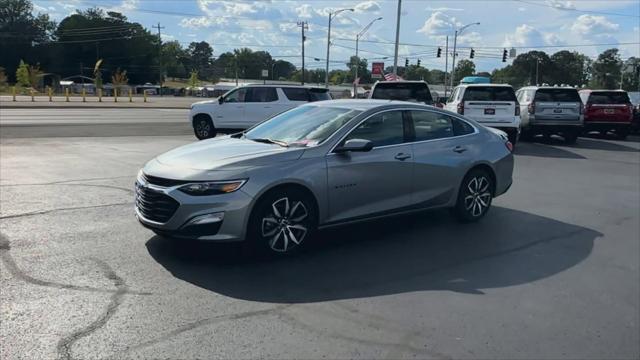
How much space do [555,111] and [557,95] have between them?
1.93 feet

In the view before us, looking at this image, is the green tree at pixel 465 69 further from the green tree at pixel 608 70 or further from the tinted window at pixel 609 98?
the tinted window at pixel 609 98

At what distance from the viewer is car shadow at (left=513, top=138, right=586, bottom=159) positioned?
1560cm

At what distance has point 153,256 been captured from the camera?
5582mm

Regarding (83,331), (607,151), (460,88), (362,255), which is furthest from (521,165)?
(83,331)

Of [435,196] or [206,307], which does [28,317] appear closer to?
[206,307]

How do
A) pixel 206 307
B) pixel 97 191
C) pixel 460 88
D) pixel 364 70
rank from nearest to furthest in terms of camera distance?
pixel 206 307, pixel 97 191, pixel 460 88, pixel 364 70

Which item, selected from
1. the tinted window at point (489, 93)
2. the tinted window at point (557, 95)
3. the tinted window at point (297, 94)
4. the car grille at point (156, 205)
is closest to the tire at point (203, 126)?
the tinted window at point (297, 94)

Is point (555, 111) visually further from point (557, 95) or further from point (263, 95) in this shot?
point (263, 95)

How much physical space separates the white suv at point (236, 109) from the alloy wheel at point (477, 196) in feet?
36.5

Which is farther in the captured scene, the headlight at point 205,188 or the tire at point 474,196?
the tire at point 474,196

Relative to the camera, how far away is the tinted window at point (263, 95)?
17984mm

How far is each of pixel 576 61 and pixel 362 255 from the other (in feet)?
458

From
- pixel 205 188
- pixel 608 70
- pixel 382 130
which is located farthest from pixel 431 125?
pixel 608 70

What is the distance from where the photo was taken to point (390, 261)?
5.76m
